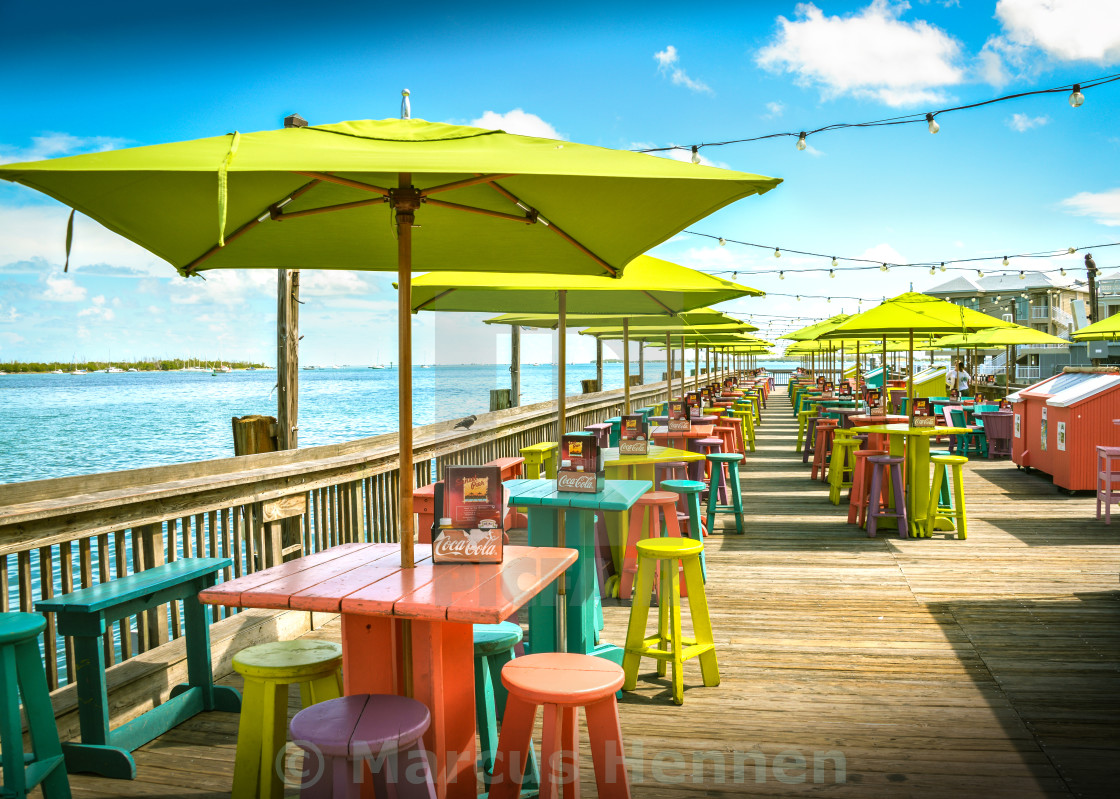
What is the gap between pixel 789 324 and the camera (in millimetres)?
46125

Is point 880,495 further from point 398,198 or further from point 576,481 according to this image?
point 398,198

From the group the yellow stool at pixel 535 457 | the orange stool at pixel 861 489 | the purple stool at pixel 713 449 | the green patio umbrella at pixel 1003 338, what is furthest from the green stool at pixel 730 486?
the green patio umbrella at pixel 1003 338

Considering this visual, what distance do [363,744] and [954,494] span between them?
683 cm

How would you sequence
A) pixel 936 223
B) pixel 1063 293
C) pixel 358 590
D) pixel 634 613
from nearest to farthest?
pixel 358 590 < pixel 634 613 < pixel 936 223 < pixel 1063 293

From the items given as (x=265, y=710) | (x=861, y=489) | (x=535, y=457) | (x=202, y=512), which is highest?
(x=202, y=512)

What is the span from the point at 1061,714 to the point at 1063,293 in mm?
72007

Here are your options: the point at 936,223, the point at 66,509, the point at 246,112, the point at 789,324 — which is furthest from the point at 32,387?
the point at 66,509

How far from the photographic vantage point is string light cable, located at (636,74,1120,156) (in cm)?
741

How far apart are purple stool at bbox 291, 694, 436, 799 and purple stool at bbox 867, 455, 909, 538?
242 inches

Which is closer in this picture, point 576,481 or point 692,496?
point 576,481

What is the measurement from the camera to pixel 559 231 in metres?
3.19

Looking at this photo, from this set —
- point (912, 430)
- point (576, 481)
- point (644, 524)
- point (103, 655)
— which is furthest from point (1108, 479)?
point (103, 655)

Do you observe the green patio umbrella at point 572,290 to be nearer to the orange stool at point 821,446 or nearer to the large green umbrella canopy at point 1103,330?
the orange stool at point 821,446

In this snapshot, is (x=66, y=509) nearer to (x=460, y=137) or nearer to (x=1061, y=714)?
(x=460, y=137)
